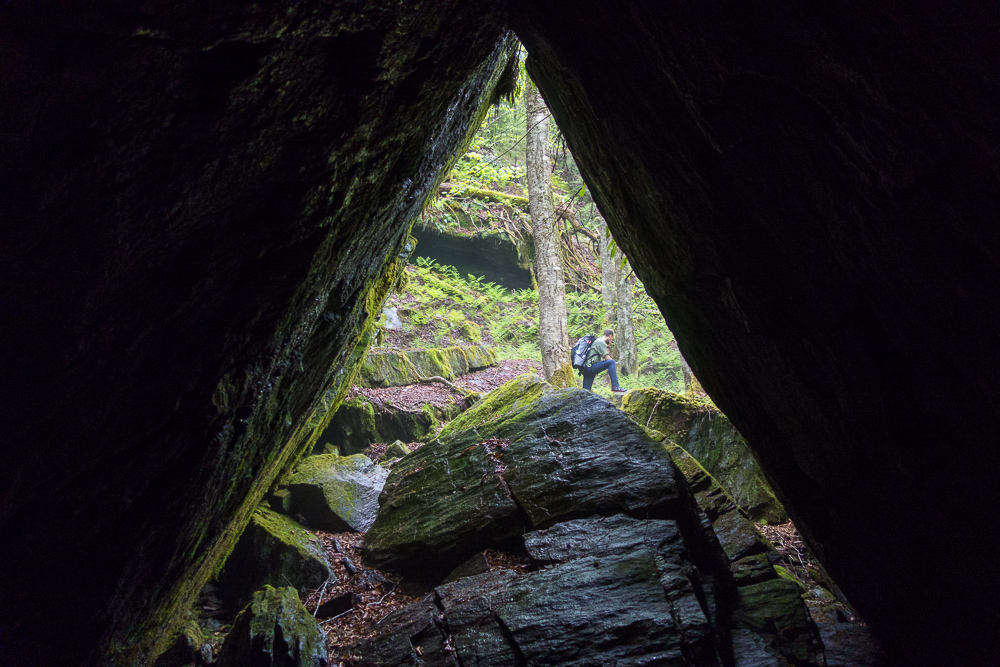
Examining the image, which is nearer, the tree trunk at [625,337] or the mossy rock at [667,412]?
the mossy rock at [667,412]

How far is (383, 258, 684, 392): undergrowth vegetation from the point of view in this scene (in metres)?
16.4

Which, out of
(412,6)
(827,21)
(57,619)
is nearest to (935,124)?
(827,21)

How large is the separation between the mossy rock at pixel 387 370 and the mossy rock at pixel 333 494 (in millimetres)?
3611

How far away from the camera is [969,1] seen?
1.63 m

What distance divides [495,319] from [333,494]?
523 inches

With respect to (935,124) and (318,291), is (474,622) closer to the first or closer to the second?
(318,291)

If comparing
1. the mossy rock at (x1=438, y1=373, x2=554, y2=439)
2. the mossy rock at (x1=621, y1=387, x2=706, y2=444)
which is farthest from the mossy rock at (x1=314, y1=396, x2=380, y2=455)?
the mossy rock at (x1=621, y1=387, x2=706, y2=444)

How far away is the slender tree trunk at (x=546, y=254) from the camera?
1223cm

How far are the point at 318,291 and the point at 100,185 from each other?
188 centimetres

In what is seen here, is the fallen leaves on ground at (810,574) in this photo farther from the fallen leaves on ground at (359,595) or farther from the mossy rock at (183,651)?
the mossy rock at (183,651)

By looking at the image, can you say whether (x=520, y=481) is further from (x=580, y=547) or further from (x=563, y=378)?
(x=563, y=378)

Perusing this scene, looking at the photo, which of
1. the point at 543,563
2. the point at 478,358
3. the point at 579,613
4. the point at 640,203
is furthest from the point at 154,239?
the point at 478,358

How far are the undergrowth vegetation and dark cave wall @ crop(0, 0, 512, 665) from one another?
1163cm

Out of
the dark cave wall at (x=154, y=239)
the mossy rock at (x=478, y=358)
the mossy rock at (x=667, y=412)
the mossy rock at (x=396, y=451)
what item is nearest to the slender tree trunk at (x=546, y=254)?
the mossy rock at (x=667, y=412)
